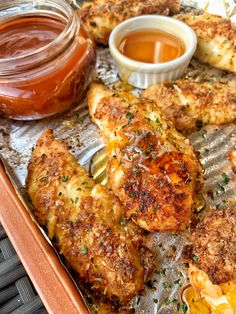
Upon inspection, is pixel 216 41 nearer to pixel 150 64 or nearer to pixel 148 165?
pixel 150 64

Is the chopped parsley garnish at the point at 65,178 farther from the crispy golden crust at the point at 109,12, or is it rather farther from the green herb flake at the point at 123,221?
the crispy golden crust at the point at 109,12

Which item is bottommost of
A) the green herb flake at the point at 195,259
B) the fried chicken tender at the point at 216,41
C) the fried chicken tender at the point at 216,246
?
the green herb flake at the point at 195,259

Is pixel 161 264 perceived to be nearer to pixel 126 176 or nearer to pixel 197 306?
pixel 197 306

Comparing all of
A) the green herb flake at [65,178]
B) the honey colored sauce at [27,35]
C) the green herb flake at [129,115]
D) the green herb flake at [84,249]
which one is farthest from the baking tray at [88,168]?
the honey colored sauce at [27,35]

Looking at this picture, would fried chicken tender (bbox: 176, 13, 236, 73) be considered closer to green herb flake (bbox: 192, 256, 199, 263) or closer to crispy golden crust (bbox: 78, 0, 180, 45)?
crispy golden crust (bbox: 78, 0, 180, 45)

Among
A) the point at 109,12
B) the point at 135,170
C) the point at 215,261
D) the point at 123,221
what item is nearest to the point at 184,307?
the point at 215,261
